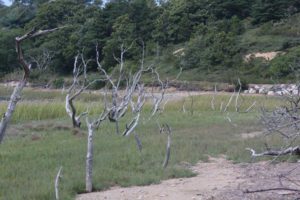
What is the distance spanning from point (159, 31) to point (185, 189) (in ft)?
152

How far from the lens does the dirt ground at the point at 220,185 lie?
1038 cm

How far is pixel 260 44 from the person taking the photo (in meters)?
53.0

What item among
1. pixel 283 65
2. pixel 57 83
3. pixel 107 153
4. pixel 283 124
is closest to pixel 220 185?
pixel 283 124

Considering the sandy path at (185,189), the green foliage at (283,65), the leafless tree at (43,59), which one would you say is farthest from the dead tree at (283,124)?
the green foliage at (283,65)

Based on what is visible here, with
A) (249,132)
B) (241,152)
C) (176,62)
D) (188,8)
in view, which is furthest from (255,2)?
(241,152)

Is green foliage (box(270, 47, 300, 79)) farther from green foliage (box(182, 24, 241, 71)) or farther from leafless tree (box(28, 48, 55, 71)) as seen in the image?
leafless tree (box(28, 48, 55, 71))

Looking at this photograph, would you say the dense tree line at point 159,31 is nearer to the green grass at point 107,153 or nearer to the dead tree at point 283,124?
the green grass at point 107,153

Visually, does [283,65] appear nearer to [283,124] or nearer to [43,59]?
[43,59]

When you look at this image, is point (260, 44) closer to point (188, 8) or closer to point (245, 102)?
point (188, 8)

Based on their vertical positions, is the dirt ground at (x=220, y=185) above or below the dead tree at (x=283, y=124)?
below

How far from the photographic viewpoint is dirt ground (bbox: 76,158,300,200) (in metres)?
10.4

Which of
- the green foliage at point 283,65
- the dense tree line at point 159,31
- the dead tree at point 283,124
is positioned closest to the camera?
the dead tree at point 283,124

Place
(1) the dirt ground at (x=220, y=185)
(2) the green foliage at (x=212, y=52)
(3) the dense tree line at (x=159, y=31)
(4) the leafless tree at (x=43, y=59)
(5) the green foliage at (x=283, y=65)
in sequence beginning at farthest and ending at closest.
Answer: (3) the dense tree line at (x=159, y=31) < (2) the green foliage at (x=212, y=52) < (5) the green foliage at (x=283, y=65) < (4) the leafless tree at (x=43, y=59) < (1) the dirt ground at (x=220, y=185)

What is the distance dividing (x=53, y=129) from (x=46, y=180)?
9412mm
